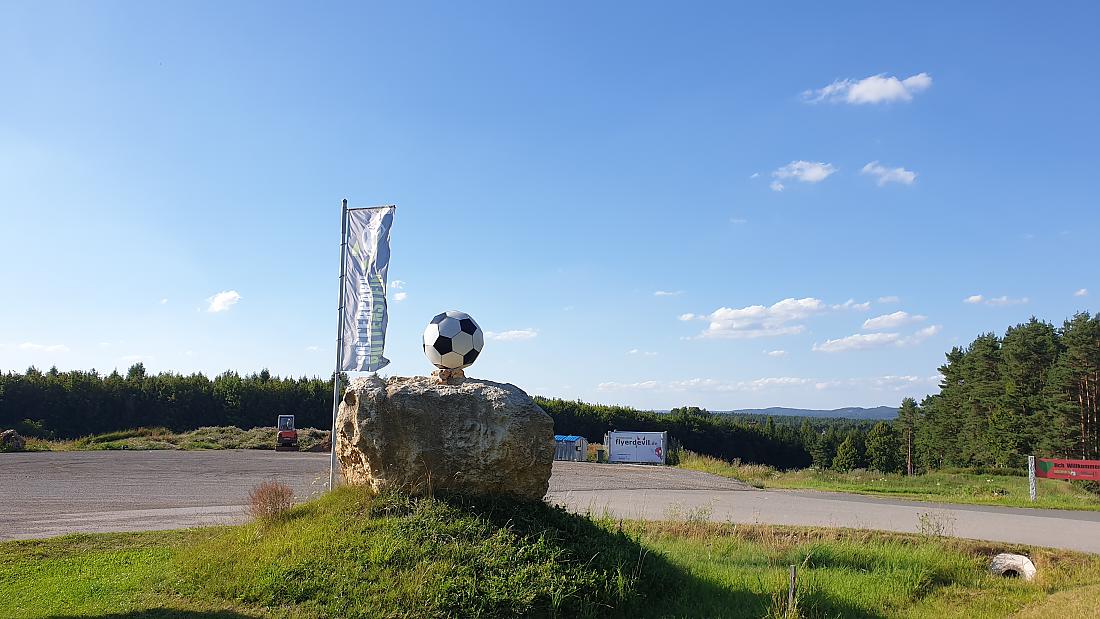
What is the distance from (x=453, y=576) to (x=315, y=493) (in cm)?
680

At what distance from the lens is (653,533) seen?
423 inches

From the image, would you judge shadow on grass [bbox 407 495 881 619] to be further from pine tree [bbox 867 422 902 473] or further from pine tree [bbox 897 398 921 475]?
pine tree [bbox 867 422 902 473]

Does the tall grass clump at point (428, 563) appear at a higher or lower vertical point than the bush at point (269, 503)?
lower

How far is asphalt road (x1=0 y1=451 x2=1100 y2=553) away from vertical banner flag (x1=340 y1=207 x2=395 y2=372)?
3.39 meters

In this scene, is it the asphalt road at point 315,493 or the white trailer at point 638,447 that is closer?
the asphalt road at point 315,493

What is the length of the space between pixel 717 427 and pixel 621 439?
5924 centimetres

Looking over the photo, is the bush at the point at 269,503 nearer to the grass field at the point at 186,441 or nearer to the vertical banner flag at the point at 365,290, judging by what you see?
the vertical banner flag at the point at 365,290

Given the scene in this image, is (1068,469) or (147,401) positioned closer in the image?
(1068,469)

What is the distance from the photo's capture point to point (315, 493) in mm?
12258

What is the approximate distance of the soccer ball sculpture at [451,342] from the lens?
28.7 ft

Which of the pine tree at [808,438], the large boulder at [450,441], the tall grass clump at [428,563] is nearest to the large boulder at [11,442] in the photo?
the tall grass clump at [428,563]

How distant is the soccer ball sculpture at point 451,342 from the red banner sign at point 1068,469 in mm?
18396

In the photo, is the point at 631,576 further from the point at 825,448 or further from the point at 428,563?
the point at 825,448

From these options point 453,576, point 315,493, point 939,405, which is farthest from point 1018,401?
point 453,576
